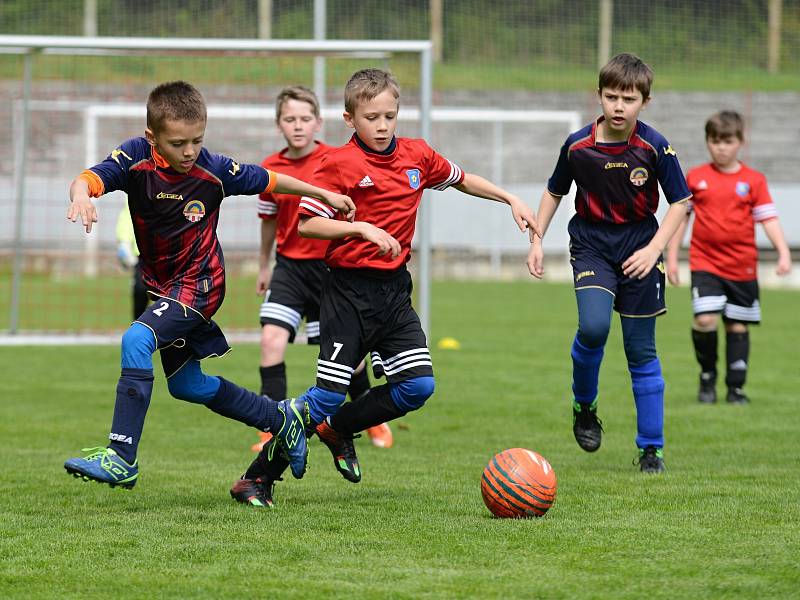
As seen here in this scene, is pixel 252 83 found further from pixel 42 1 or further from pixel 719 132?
pixel 719 132

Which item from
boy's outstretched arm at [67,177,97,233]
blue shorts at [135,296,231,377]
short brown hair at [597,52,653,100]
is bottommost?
blue shorts at [135,296,231,377]

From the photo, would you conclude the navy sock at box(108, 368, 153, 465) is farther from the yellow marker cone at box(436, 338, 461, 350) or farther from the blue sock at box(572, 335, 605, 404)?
the yellow marker cone at box(436, 338, 461, 350)

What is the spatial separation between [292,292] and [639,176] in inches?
89.9

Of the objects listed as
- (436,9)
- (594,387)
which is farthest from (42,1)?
(594,387)

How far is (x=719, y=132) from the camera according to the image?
30.0 ft

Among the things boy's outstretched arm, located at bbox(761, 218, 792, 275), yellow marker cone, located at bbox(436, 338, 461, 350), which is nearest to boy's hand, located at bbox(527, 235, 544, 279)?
boy's outstretched arm, located at bbox(761, 218, 792, 275)

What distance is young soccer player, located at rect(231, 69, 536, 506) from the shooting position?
5500 mm

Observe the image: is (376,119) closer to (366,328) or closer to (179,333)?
A: (366,328)

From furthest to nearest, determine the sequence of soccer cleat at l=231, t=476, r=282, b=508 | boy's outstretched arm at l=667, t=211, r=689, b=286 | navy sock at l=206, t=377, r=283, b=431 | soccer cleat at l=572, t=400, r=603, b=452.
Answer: boy's outstretched arm at l=667, t=211, r=689, b=286, soccer cleat at l=572, t=400, r=603, b=452, navy sock at l=206, t=377, r=283, b=431, soccer cleat at l=231, t=476, r=282, b=508

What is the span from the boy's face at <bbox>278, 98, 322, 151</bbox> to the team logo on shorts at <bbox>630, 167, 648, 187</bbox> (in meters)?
2.15

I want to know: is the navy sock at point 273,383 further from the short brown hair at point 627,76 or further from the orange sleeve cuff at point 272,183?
the short brown hair at point 627,76

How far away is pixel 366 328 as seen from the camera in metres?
5.53

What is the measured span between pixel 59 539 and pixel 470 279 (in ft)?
72.5

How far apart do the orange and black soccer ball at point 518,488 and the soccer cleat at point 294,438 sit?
804 millimetres
